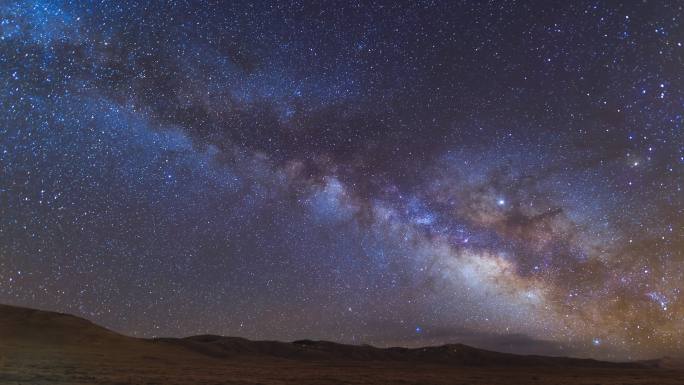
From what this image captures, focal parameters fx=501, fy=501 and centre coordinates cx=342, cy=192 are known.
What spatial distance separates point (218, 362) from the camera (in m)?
62.7

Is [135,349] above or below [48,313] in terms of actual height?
below

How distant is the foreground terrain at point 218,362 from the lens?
3419 centimetres

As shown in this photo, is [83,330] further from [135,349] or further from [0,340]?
[0,340]

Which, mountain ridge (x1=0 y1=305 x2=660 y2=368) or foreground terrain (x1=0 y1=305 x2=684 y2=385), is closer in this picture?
foreground terrain (x1=0 y1=305 x2=684 y2=385)

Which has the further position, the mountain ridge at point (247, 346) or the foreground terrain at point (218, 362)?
the mountain ridge at point (247, 346)

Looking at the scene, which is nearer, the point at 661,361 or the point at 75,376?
the point at 75,376

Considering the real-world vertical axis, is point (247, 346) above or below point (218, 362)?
above

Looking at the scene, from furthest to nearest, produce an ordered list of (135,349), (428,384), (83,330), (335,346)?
1. (335,346)
2. (83,330)
3. (135,349)
4. (428,384)

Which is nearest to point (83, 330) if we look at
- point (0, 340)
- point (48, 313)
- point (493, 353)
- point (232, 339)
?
point (48, 313)

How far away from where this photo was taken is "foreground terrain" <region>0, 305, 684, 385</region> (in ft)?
112

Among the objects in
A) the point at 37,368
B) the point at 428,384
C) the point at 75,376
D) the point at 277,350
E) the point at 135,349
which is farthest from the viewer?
the point at 277,350

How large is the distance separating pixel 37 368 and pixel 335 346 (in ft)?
272

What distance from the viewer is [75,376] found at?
2947 centimetres

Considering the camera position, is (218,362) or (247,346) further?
(247,346)
